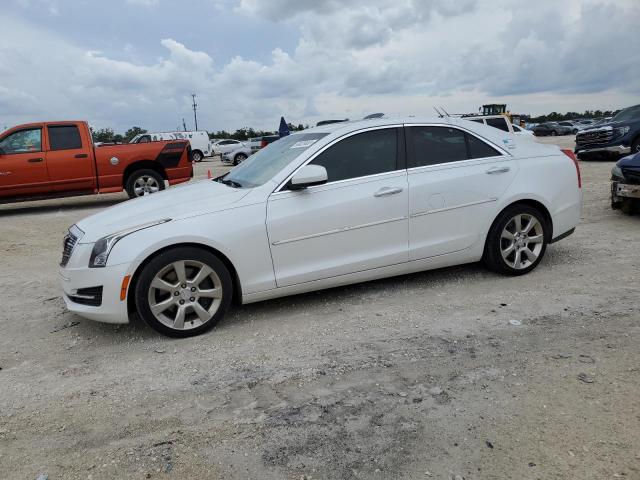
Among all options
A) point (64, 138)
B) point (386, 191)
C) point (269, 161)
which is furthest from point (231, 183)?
point (64, 138)

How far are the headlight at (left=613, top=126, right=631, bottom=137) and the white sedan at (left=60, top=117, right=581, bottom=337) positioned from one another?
39.8 feet

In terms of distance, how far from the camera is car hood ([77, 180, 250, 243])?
3906mm

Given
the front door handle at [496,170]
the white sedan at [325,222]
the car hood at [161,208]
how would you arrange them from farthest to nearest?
the front door handle at [496,170] → the car hood at [161,208] → the white sedan at [325,222]

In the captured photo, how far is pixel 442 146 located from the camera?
473 cm

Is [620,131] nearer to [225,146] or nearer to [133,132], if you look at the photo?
A: [225,146]

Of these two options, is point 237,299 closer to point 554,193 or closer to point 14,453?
point 14,453

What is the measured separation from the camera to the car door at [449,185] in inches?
178

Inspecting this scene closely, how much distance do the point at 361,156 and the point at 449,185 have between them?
85cm

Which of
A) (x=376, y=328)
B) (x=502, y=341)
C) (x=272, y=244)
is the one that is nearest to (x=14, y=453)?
(x=272, y=244)

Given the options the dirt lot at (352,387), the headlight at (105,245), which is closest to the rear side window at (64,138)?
the dirt lot at (352,387)

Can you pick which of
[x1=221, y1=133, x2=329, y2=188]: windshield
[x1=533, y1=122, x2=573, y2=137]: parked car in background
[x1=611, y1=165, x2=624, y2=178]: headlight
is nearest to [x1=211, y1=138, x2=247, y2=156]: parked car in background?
[x1=611, y1=165, x2=624, y2=178]: headlight

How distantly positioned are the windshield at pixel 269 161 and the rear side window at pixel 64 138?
7206 millimetres

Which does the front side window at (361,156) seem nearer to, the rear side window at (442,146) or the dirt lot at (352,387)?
the rear side window at (442,146)

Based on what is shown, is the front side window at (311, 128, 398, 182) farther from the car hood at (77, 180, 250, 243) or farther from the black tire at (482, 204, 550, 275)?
the black tire at (482, 204, 550, 275)
